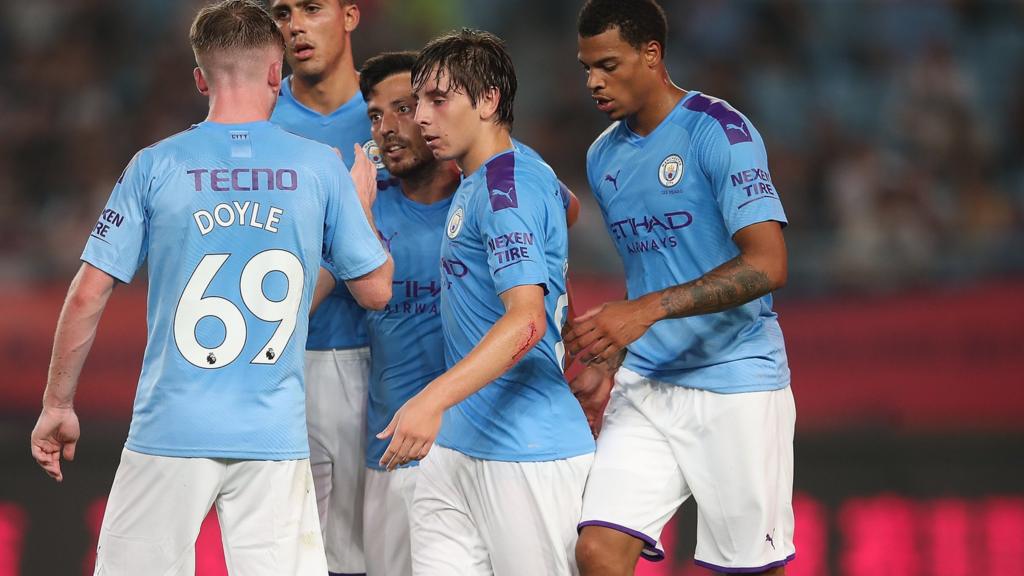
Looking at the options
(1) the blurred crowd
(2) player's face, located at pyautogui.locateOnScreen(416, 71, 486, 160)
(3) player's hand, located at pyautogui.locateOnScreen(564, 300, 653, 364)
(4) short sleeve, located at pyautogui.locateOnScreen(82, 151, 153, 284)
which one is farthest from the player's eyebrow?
(1) the blurred crowd

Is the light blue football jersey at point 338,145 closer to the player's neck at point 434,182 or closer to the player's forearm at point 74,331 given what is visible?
the player's neck at point 434,182

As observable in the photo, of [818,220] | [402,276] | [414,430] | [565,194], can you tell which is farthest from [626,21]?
[818,220]

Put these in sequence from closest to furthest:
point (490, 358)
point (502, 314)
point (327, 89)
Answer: point (490, 358) < point (502, 314) < point (327, 89)

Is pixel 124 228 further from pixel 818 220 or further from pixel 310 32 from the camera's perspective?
pixel 818 220

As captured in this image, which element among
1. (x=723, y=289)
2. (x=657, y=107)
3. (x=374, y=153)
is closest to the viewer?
(x=723, y=289)

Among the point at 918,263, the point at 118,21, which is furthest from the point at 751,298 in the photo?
the point at 118,21

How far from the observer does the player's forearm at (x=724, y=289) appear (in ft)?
13.7

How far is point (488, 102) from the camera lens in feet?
13.4

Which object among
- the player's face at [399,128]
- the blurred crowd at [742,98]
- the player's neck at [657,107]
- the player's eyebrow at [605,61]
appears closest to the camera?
the player's eyebrow at [605,61]

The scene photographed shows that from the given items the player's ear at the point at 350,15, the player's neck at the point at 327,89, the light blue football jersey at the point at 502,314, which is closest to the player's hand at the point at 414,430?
the light blue football jersey at the point at 502,314

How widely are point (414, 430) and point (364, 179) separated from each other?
1.10 meters

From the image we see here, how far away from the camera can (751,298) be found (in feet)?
13.8

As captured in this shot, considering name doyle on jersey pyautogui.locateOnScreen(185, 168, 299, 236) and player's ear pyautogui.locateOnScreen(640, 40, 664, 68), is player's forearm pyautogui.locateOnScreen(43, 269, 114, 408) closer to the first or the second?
name doyle on jersey pyautogui.locateOnScreen(185, 168, 299, 236)

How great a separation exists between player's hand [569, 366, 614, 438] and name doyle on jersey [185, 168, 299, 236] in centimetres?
136
